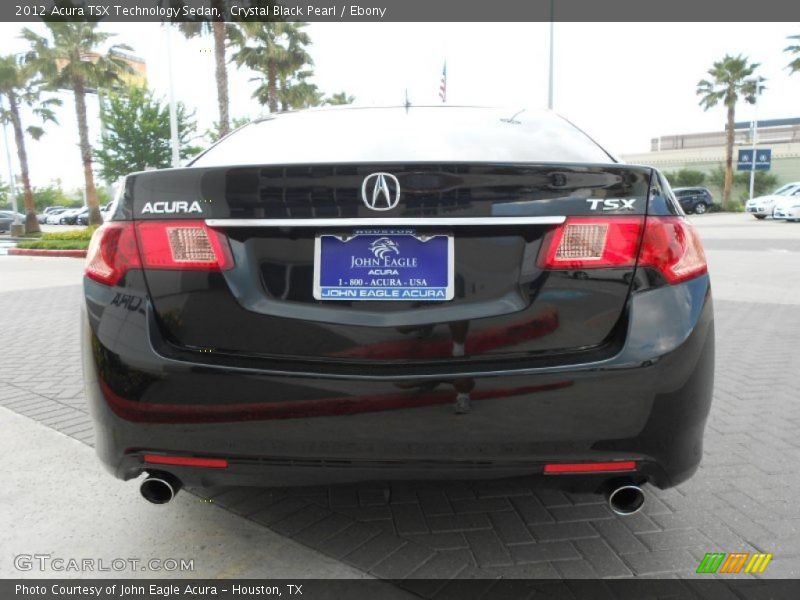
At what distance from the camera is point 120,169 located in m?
40.4

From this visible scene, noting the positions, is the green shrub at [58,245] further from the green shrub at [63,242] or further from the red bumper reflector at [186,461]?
the red bumper reflector at [186,461]

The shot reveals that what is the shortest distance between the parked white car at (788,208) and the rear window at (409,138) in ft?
87.2

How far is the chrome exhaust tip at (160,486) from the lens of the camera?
1906mm

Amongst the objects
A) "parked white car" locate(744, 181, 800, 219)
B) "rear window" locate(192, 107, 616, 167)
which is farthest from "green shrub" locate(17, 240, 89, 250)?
"parked white car" locate(744, 181, 800, 219)

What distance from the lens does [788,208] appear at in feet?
81.8

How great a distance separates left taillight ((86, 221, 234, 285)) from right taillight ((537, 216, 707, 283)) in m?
0.92

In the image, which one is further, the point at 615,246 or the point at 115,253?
the point at 115,253

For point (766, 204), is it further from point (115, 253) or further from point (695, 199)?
point (115, 253)

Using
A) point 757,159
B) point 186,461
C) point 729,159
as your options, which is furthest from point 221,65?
point 757,159

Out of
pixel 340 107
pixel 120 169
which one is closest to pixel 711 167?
pixel 120 169

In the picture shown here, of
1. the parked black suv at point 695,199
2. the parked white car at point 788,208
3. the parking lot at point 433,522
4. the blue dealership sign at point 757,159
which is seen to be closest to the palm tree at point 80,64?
the parking lot at point 433,522

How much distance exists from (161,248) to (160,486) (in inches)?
29.2

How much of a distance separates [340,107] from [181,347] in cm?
174

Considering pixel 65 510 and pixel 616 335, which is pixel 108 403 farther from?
pixel 616 335
